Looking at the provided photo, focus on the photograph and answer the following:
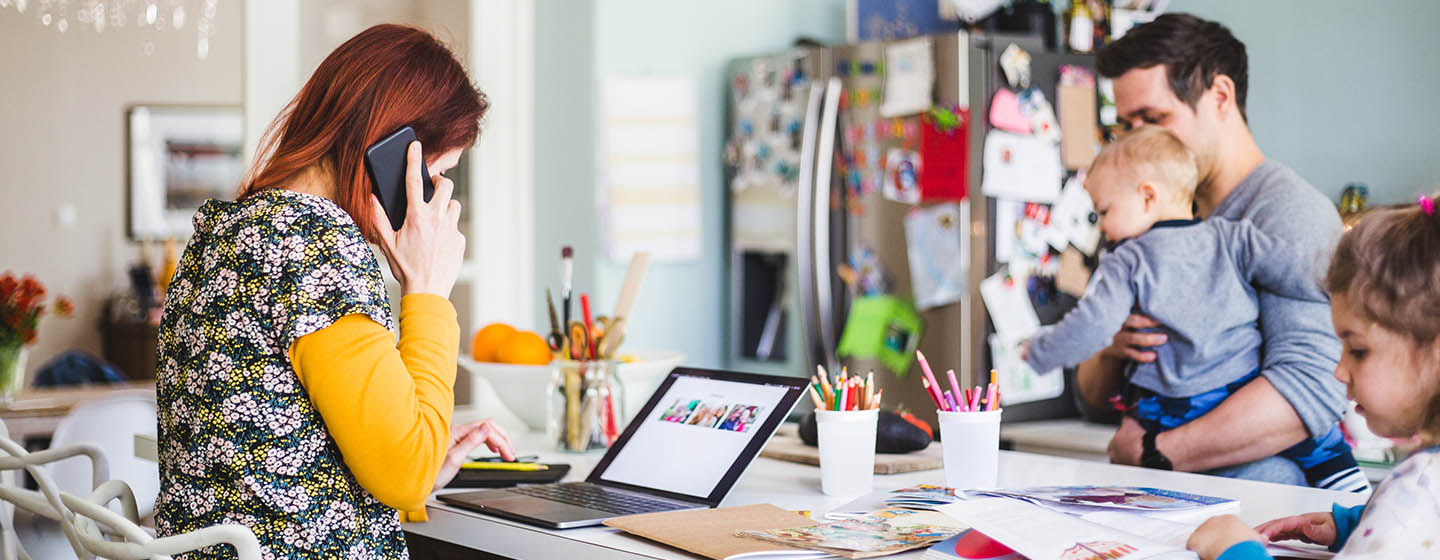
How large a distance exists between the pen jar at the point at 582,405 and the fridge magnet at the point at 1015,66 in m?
1.78

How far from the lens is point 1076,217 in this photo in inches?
140

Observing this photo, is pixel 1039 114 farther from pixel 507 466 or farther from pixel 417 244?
pixel 417 244

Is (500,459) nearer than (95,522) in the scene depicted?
No

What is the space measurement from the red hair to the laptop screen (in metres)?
0.47

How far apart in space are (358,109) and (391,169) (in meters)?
0.07

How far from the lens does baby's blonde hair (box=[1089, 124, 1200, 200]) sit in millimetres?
2119

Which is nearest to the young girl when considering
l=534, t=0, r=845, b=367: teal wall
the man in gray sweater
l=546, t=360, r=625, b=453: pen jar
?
the man in gray sweater

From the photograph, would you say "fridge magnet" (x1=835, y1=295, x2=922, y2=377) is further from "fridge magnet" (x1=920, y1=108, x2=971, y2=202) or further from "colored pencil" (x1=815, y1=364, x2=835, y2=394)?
"colored pencil" (x1=815, y1=364, x2=835, y2=394)

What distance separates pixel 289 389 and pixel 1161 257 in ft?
4.46

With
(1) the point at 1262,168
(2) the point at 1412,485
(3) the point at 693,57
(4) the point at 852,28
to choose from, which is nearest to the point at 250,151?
(3) the point at 693,57

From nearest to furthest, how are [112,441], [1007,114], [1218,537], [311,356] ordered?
[1218,537]
[311,356]
[112,441]
[1007,114]

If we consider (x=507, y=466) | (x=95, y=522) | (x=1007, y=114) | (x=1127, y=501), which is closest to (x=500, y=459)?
(x=507, y=466)

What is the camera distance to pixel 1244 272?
2.01 m

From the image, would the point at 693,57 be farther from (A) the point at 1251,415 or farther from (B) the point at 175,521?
(B) the point at 175,521
